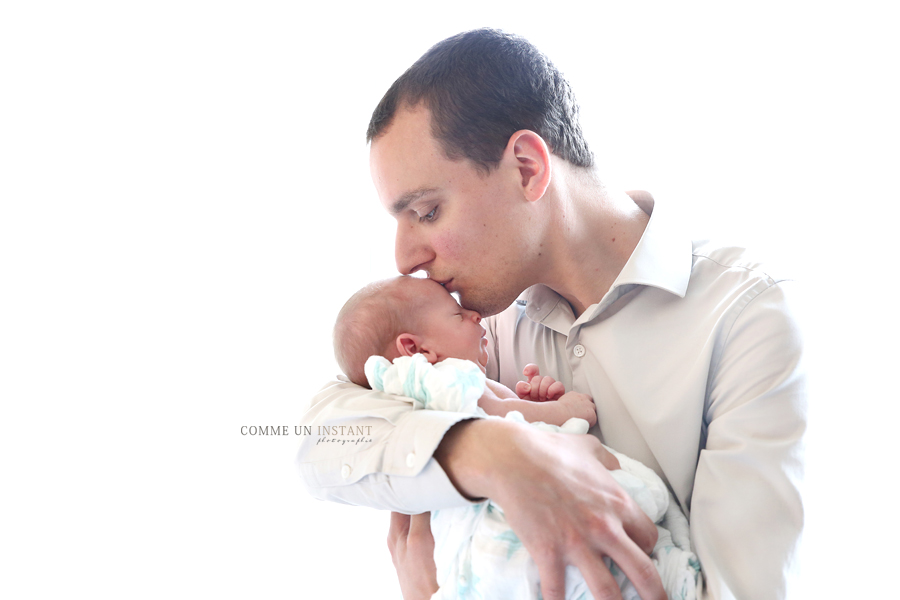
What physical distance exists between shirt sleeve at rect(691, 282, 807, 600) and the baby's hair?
2.62ft

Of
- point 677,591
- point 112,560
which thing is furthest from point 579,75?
point 112,560

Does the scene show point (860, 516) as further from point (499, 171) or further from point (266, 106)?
point (266, 106)

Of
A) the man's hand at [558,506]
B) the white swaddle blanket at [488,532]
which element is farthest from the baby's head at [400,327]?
the man's hand at [558,506]

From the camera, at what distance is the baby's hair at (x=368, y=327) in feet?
5.11

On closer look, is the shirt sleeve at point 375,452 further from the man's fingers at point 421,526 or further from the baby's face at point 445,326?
the baby's face at point 445,326

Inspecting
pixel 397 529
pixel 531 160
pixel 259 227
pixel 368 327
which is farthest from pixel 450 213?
pixel 259 227

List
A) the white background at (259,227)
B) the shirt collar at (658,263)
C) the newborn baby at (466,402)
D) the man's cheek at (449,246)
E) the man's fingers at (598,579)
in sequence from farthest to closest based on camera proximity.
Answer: the white background at (259,227) < the man's cheek at (449,246) < the shirt collar at (658,263) < the newborn baby at (466,402) < the man's fingers at (598,579)

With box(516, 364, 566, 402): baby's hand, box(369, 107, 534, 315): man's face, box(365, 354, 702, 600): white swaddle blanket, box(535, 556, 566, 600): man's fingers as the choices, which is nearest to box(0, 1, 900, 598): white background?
box(369, 107, 534, 315): man's face

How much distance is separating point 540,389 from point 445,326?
1.01ft

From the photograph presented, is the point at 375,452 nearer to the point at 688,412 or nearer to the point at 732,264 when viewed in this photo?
the point at 688,412

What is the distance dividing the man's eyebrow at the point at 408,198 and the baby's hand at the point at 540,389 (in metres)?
0.57

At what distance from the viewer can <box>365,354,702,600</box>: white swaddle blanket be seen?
1181 millimetres

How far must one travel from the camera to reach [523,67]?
168 cm

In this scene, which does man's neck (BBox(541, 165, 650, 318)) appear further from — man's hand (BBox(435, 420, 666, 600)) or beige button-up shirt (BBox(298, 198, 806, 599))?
man's hand (BBox(435, 420, 666, 600))
